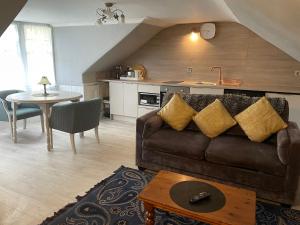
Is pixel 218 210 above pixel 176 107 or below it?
below

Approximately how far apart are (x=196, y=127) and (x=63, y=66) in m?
3.50

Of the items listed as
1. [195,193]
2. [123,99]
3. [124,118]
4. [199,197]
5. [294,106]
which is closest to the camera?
[199,197]

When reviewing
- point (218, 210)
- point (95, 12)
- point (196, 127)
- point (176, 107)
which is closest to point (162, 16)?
point (95, 12)

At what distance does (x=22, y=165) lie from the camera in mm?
3162

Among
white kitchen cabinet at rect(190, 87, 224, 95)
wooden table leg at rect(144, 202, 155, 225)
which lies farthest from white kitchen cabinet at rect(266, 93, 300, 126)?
wooden table leg at rect(144, 202, 155, 225)

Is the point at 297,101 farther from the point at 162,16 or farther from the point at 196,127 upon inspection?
the point at 162,16

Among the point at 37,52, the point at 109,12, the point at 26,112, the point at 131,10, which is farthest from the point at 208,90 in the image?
the point at 37,52

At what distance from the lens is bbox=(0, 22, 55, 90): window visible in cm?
455

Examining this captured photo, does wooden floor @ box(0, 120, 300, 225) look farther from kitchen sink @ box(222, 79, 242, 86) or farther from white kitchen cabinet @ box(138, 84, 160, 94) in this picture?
kitchen sink @ box(222, 79, 242, 86)

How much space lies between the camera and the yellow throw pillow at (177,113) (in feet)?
10.1

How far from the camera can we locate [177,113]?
310 cm

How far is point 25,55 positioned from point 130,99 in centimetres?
221

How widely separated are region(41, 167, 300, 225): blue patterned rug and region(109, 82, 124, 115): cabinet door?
2767 mm

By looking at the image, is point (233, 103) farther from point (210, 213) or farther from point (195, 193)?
point (210, 213)
